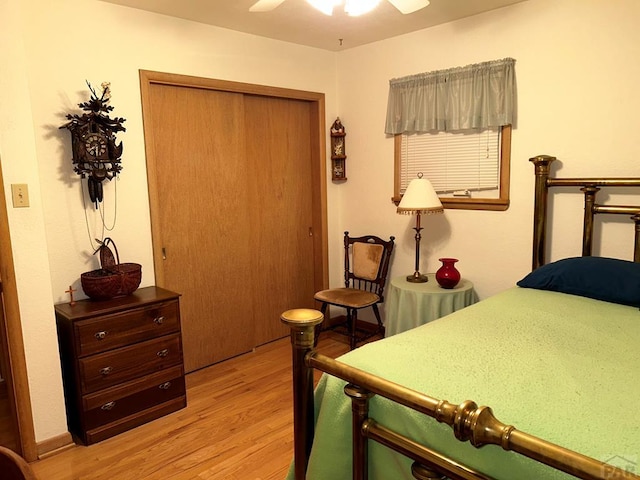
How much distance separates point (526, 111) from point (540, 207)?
624mm

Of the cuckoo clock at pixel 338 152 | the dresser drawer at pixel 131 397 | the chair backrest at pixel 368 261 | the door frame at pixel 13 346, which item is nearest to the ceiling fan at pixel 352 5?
the door frame at pixel 13 346

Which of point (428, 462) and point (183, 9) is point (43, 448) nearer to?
point (428, 462)

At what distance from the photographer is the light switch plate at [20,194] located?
2.17m

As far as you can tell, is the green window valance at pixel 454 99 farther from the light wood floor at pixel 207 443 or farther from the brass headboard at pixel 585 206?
the light wood floor at pixel 207 443

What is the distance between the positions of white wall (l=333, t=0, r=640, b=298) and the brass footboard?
202cm

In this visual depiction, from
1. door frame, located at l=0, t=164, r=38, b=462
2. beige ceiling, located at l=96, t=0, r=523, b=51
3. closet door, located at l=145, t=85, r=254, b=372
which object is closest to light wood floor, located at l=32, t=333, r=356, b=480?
door frame, located at l=0, t=164, r=38, b=462

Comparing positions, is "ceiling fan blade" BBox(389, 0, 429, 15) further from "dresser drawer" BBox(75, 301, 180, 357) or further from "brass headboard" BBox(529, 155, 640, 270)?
"dresser drawer" BBox(75, 301, 180, 357)

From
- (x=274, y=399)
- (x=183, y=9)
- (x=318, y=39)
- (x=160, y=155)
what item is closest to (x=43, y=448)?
(x=274, y=399)

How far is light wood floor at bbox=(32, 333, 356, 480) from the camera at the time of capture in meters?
2.19

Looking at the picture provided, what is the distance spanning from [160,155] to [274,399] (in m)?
1.74

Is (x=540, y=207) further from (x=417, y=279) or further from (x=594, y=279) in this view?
(x=417, y=279)

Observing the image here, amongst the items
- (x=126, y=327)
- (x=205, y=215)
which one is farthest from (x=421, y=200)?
(x=126, y=327)

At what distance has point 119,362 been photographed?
8.12 ft

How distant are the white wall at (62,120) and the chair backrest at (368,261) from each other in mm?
1621
